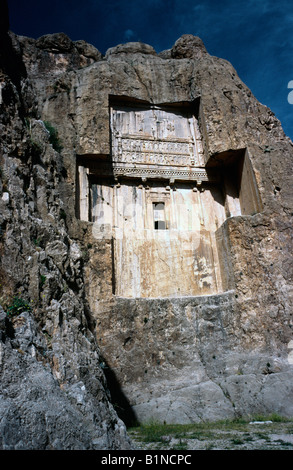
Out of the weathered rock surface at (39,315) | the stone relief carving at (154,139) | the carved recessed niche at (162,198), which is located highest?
the stone relief carving at (154,139)

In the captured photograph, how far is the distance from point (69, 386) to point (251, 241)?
896 centimetres

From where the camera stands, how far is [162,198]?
632 inches

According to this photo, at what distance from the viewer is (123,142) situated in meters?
16.2

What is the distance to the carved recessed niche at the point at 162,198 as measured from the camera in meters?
14.5

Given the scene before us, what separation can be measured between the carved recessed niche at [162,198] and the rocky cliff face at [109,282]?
62 cm

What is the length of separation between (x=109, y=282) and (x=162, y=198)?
4.92 meters

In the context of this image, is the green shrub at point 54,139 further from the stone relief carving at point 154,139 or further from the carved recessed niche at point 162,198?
the stone relief carving at point 154,139

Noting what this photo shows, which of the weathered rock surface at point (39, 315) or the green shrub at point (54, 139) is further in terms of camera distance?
the green shrub at point (54, 139)

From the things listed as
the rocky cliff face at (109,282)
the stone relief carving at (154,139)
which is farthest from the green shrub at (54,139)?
the stone relief carving at (154,139)

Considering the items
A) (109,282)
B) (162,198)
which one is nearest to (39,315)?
(109,282)

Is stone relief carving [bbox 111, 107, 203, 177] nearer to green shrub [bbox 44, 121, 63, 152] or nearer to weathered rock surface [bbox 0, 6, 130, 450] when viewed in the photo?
green shrub [bbox 44, 121, 63, 152]

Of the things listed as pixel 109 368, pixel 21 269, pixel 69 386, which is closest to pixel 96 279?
pixel 109 368

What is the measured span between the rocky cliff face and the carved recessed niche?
0.62m
